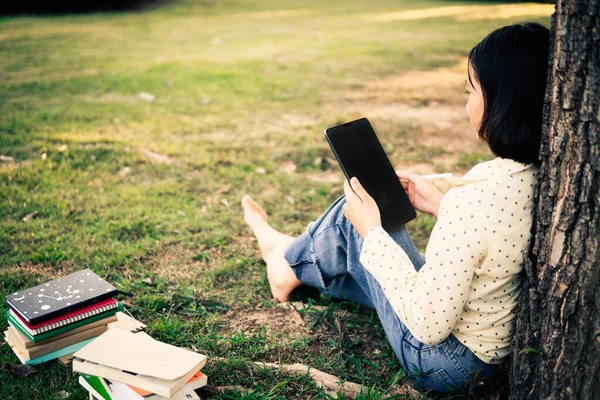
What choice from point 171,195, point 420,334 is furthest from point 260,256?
point 420,334

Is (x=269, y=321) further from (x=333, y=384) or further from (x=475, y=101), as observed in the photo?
(x=475, y=101)

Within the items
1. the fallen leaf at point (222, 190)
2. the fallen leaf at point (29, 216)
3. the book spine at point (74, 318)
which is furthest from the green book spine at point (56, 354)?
the fallen leaf at point (222, 190)

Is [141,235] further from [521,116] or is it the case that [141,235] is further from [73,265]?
[521,116]

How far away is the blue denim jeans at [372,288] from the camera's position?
7.32 ft

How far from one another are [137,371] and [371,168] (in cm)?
139

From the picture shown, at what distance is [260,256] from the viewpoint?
3.66 meters

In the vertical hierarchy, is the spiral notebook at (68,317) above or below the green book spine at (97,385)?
above

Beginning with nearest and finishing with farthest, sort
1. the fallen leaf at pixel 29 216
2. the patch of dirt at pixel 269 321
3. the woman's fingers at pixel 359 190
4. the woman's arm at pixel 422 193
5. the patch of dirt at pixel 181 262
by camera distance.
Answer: the woman's fingers at pixel 359 190
the woman's arm at pixel 422 193
the patch of dirt at pixel 269 321
the patch of dirt at pixel 181 262
the fallen leaf at pixel 29 216

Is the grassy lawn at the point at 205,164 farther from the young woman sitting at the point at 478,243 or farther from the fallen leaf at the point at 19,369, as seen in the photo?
the young woman sitting at the point at 478,243

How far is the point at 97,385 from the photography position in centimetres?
223

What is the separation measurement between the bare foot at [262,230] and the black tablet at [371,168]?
986 millimetres

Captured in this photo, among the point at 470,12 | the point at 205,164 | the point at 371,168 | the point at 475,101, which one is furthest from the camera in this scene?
the point at 470,12

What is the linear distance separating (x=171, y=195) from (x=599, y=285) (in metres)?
3.31

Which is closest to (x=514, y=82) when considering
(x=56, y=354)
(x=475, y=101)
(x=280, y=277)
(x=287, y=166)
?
(x=475, y=101)
